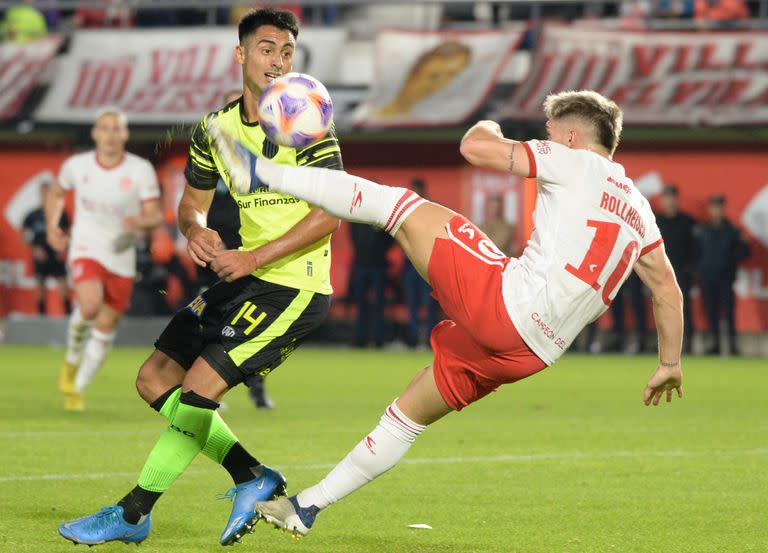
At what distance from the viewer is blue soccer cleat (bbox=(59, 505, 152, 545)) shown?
6125mm

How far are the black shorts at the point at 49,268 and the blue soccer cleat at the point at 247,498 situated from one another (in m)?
18.5

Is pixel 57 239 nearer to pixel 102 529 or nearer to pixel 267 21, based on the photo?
pixel 267 21

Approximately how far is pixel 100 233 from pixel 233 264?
6.91m

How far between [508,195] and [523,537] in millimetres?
16989

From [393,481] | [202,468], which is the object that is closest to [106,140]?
Answer: [202,468]

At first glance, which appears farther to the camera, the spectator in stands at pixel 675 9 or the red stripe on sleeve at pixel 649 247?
the spectator in stands at pixel 675 9

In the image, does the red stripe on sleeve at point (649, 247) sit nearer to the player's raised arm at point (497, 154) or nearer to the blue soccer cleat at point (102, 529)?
the player's raised arm at point (497, 154)

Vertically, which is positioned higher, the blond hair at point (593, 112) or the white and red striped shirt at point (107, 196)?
the blond hair at point (593, 112)

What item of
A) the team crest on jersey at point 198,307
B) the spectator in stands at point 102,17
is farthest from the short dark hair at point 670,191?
the team crest on jersey at point 198,307

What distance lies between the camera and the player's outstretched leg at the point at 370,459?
19.7 ft

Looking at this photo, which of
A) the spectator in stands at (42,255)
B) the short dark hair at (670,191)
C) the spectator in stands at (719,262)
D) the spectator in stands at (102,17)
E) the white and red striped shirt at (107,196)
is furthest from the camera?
the spectator in stands at (102,17)

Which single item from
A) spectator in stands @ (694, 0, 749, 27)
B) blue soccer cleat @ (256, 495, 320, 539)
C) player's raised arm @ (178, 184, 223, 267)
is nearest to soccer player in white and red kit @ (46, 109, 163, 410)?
player's raised arm @ (178, 184, 223, 267)

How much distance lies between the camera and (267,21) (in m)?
6.62

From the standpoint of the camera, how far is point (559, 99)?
6.09 m
